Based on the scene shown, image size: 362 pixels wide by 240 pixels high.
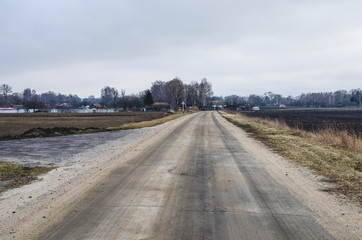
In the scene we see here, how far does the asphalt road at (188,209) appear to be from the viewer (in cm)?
459

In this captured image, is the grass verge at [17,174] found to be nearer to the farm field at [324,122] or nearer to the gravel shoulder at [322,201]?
the gravel shoulder at [322,201]

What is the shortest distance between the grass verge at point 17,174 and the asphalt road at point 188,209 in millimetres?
2428

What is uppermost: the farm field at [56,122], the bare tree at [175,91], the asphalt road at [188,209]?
the bare tree at [175,91]

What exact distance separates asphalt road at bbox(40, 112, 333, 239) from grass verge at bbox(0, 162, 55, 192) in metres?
2.43

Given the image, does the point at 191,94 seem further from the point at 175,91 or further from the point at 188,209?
the point at 188,209

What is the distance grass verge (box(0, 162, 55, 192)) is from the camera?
7.71 meters

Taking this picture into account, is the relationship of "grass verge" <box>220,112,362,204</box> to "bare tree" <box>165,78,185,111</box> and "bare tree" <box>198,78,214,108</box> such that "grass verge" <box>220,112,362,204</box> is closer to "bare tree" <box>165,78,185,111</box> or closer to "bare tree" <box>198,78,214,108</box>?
"bare tree" <box>165,78,185,111</box>

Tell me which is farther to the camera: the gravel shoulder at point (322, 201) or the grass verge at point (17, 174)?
the grass verge at point (17, 174)

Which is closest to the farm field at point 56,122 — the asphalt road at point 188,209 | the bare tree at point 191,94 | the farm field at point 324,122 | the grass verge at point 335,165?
the asphalt road at point 188,209

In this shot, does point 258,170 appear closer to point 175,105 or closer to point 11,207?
point 11,207

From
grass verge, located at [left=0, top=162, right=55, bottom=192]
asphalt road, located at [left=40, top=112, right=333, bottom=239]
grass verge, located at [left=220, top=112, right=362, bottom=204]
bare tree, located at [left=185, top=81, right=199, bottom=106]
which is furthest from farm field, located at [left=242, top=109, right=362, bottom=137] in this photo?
bare tree, located at [left=185, top=81, right=199, bottom=106]

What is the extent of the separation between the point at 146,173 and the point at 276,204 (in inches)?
170

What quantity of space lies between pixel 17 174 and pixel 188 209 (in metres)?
6.23

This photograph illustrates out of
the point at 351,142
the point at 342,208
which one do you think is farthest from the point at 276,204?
the point at 351,142
